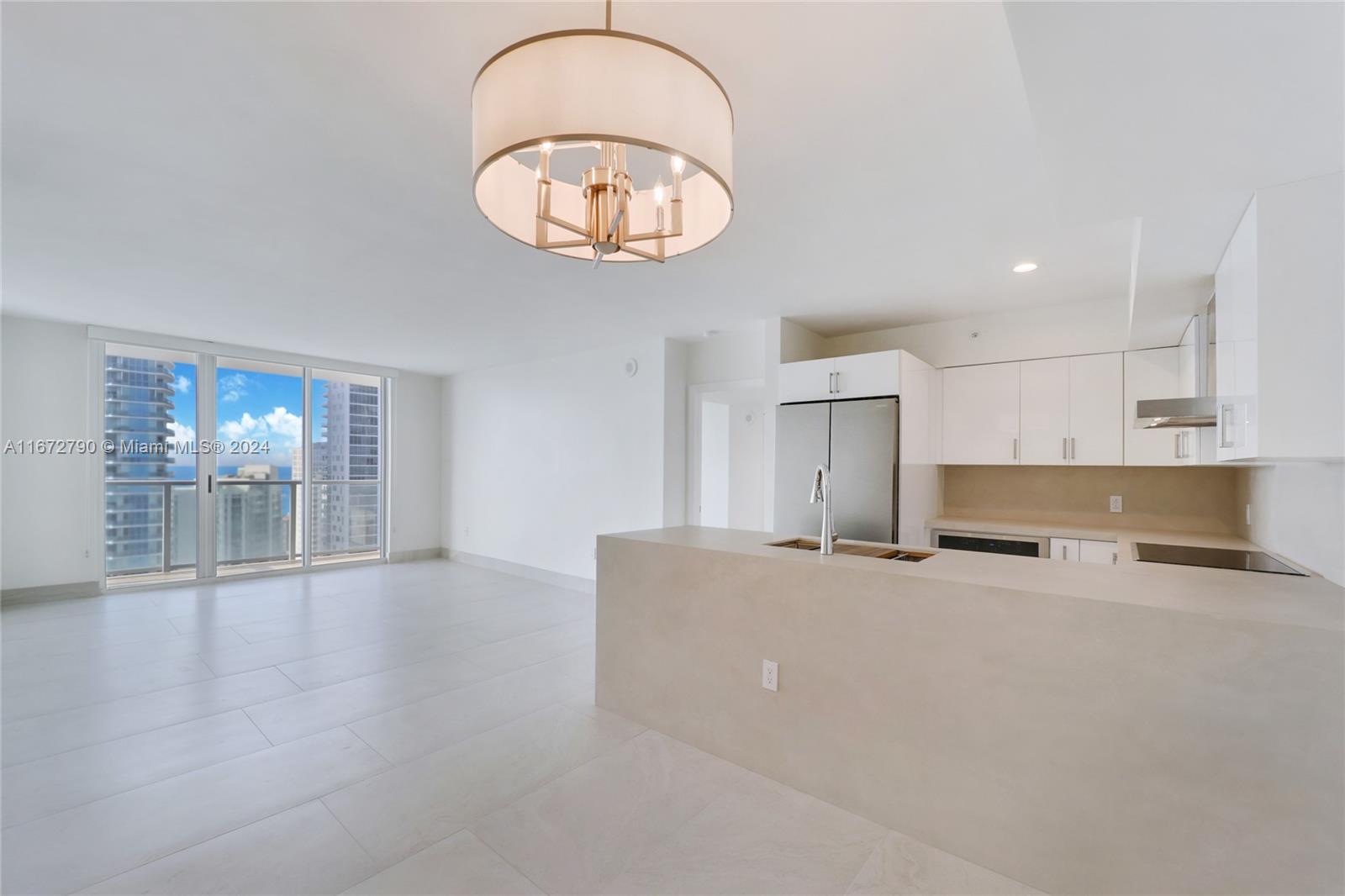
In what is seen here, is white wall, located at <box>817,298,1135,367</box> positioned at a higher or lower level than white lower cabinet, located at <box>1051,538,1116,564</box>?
higher

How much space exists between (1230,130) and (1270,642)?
1.31 m

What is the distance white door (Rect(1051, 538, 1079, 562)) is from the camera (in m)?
3.71

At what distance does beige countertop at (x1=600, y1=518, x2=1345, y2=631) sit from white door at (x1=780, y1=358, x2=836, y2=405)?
1.85 metres

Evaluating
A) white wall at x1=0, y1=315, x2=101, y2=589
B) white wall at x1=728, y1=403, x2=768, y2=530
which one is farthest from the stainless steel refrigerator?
white wall at x1=0, y1=315, x2=101, y2=589

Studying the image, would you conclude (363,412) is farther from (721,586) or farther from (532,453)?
(721,586)

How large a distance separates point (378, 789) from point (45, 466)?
547 cm

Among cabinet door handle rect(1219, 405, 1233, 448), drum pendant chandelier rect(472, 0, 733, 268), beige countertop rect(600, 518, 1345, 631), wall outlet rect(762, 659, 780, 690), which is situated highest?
drum pendant chandelier rect(472, 0, 733, 268)

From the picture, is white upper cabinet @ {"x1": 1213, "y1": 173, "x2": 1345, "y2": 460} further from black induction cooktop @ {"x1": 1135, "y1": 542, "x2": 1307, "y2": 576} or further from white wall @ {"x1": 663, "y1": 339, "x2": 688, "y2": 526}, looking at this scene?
white wall @ {"x1": 663, "y1": 339, "x2": 688, "y2": 526}

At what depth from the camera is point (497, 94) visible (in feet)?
4.02

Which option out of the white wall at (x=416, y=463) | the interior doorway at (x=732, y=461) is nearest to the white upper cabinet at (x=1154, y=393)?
the interior doorway at (x=732, y=461)

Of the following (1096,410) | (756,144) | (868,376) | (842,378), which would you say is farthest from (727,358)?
(756,144)

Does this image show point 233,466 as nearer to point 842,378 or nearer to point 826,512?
point 842,378

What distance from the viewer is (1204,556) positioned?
310cm

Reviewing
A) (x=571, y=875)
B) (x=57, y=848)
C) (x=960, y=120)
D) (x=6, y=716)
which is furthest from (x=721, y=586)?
(x=6, y=716)
